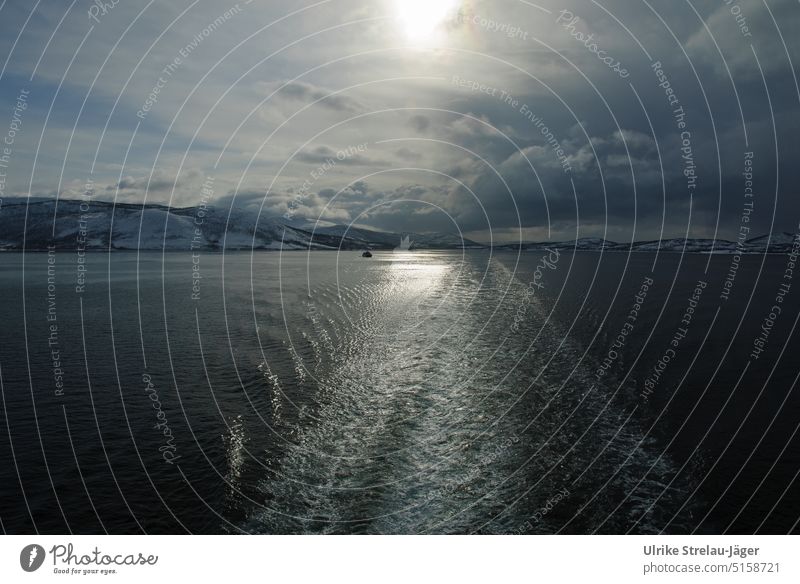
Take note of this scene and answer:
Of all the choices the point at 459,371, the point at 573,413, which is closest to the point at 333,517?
the point at 573,413

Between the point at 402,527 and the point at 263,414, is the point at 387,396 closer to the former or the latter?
the point at 263,414

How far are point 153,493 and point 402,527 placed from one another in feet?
30.3

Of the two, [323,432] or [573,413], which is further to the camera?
[573,413]

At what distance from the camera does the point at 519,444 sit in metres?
22.7

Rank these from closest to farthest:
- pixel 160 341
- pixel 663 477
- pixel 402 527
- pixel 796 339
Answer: pixel 402 527
pixel 663 477
pixel 160 341
pixel 796 339

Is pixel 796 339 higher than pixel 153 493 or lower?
higher

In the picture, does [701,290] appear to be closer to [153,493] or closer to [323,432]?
[323,432]

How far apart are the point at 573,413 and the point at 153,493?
1996cm

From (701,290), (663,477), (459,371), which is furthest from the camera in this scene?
(701,290)

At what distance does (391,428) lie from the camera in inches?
939

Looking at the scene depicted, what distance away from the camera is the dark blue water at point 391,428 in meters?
17.5

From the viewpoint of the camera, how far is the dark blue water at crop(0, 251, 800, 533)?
57.4 ft

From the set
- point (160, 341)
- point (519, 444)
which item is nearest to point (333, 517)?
point (519, 444)

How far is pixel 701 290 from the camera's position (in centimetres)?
9150
